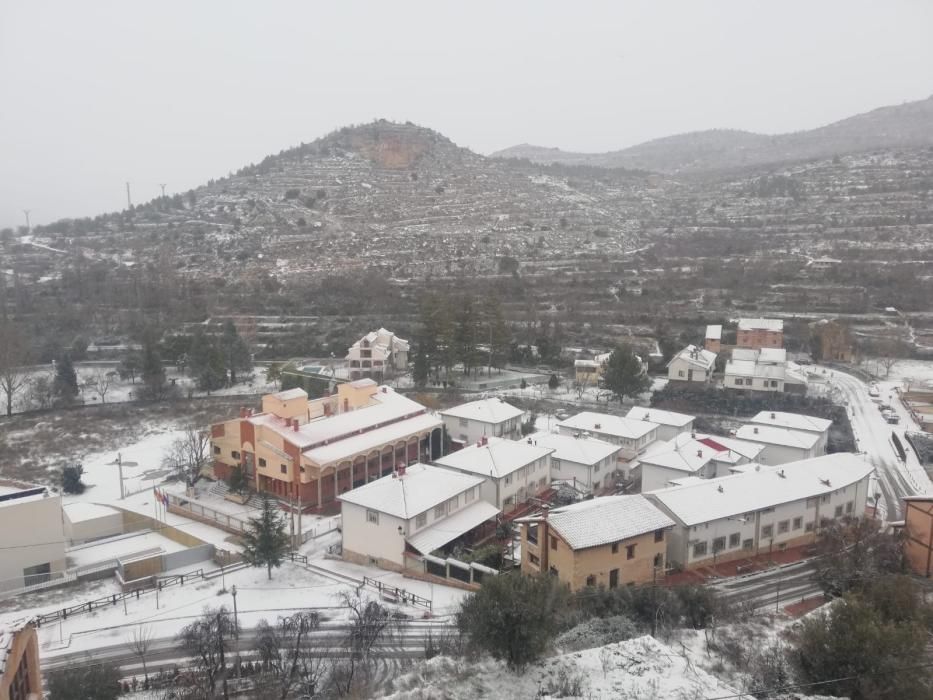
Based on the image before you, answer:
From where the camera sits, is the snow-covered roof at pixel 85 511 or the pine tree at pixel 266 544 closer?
the pine tree at pixel 266 544

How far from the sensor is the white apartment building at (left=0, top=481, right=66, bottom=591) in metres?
17.8

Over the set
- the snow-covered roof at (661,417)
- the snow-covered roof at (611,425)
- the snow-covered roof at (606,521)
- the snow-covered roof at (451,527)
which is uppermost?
the snow-covered roof at (606,521)

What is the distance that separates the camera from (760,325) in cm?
4138

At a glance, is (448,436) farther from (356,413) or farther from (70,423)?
(70,423)

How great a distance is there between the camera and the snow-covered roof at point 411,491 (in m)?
18.2

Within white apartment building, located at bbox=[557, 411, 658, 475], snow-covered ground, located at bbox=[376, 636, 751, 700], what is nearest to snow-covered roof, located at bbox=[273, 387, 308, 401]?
white apartment building, located at bbox=[557, 411, 658, 475]

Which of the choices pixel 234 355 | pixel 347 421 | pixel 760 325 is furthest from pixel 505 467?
pixel 760 325

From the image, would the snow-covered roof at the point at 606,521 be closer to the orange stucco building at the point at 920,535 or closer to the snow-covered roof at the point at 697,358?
the orange stucco building at the point at 920,535

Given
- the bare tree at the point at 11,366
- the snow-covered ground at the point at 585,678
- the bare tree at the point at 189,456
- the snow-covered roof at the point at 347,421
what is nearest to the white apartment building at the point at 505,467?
the snow-covered roof at the point at 347,421

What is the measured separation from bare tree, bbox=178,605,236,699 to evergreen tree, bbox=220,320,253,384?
24398 mm

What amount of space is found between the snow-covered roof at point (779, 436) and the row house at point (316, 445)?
11.8 m

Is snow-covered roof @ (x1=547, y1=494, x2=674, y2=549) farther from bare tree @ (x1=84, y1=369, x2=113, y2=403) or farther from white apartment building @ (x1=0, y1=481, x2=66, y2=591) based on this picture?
bare tree @ (x1=84, y1=369, x2=113, y2=403)

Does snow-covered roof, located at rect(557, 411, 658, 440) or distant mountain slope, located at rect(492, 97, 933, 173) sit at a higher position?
distant mountain slope, located at rect(492, 97, 933, 173)

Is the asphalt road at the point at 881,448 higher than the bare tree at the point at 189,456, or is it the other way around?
the bare tree at the point at 189,456
